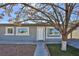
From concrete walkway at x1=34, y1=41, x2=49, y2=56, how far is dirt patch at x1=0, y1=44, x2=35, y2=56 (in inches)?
3.1

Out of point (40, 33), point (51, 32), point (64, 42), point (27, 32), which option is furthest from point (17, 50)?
point (64, 42)

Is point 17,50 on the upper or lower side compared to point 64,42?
lower

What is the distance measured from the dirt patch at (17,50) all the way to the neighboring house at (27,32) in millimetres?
161

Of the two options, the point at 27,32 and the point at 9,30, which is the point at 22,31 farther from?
the point at 9,30

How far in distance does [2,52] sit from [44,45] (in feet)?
2.51

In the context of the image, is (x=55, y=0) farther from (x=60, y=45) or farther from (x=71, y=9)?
(x=60, y=45)

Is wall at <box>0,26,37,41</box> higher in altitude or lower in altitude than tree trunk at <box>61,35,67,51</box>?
higher

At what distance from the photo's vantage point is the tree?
321cm

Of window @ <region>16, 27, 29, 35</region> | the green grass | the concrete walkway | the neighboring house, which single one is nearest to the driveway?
the green grass

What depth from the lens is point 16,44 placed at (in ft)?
10.5

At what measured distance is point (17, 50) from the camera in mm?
3340

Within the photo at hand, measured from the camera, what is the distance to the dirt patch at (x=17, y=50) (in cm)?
325

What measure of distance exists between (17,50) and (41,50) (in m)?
0.41

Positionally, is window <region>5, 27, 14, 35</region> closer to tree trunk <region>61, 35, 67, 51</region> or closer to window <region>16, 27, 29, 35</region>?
window <region>16, 27, 29, 35</region>
